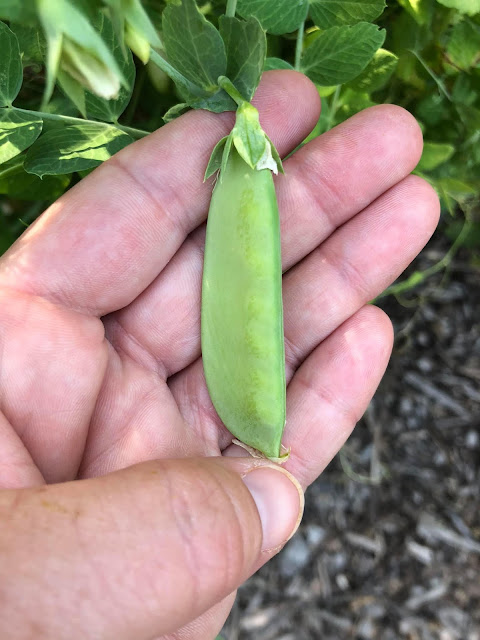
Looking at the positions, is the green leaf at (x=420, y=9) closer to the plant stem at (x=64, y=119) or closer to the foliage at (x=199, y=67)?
the foliage at (x=199, y=67)

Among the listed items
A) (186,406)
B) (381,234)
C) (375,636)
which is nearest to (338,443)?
(186,406)

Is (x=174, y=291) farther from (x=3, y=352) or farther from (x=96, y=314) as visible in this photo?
(x=3, y=352)

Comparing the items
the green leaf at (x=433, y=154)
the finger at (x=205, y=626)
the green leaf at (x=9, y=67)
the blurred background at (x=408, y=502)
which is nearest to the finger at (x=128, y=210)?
the green leaf at (x=9, y=67)

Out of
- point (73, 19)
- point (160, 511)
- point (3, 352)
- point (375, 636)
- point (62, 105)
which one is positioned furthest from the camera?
point (375, 636)

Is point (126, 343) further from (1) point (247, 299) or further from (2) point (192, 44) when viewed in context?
(2) point (192, 44)

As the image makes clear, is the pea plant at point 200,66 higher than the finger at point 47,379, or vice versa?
the pea plant at point 200,66

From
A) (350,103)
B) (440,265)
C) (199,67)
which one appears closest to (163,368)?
(199,67)
